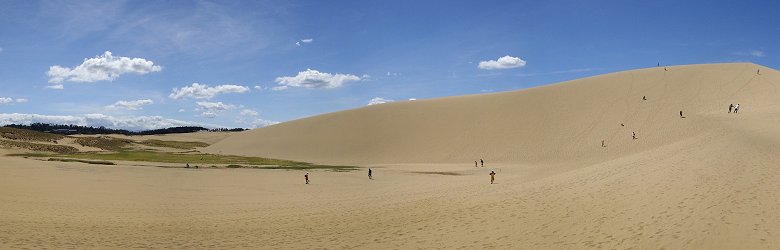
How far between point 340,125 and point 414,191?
2517 inches

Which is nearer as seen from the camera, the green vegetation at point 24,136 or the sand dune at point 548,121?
the sand dune at point 548,121

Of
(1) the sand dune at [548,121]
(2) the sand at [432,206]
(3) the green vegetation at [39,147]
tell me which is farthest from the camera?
(3) the green vegetation at [39,147]

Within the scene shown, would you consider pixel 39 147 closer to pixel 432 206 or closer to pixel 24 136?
pixel 24 136

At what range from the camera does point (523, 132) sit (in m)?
62.4

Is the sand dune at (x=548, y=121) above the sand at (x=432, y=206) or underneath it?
above

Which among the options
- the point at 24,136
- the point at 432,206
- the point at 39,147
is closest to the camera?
the point at 432,206

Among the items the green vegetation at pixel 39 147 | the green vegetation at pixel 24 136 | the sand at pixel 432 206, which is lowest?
the sand at pixel 432 206

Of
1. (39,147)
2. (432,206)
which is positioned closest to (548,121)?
(432,206)

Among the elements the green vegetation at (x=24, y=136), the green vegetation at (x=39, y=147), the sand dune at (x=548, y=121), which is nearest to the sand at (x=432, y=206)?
the sand dune at (x=548, y=121)

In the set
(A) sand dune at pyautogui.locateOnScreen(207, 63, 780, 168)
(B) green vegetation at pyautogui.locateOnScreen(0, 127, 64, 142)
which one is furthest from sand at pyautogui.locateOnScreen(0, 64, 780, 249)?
(B) green vegetation at pyautogui.locateOnScreen(0, 127, 64, 142)

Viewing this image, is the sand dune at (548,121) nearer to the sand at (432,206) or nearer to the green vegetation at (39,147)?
the sand at (432,206)

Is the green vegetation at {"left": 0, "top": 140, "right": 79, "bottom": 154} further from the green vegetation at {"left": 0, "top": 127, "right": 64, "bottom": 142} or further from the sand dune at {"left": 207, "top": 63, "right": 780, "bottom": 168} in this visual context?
the sand dune at {"left": 207, "top": 63, "right": 780, "bottom": 168}

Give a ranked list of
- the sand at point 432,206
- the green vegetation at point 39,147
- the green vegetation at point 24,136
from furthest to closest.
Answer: the green vegetation at point 24,136 < the green vegetation at point 39,147 < the sand at point 432,206

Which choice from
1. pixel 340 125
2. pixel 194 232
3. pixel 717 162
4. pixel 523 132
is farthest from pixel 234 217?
pixel 340 125
